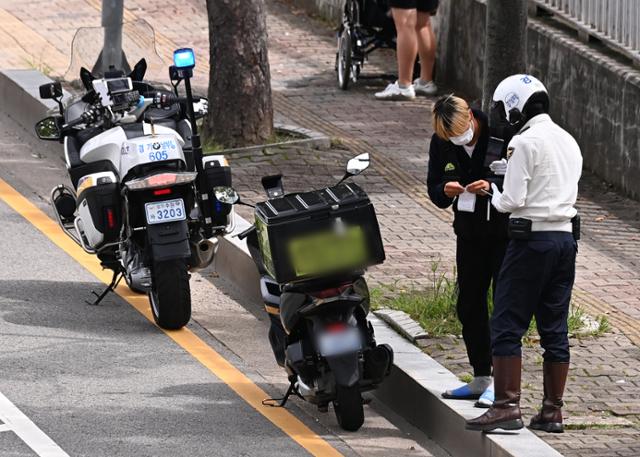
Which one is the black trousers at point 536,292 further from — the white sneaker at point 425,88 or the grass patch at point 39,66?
the grass patch at point 39,66

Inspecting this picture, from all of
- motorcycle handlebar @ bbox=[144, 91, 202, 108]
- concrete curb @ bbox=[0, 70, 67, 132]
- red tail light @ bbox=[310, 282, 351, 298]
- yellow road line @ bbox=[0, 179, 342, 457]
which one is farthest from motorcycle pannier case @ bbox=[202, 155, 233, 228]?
concrete curb @ bbox=[0, 70, 67, 132]

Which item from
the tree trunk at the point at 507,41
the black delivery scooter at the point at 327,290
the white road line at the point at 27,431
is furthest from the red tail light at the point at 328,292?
the tree trunk at the point at 507,41

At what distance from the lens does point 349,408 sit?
27.9ft

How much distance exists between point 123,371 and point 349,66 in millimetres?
7026

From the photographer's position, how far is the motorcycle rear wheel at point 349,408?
8.46 metres

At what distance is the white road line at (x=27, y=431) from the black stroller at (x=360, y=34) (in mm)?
7670

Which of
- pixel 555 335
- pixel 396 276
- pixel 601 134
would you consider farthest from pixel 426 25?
pixel 555 335

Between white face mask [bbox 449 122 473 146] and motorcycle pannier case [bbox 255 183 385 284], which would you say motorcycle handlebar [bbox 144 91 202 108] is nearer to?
motorcycle pannier case [bbox 255 183 385 284]

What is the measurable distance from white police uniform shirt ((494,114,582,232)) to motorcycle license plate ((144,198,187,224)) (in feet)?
8.94

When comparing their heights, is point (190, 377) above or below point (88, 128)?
below

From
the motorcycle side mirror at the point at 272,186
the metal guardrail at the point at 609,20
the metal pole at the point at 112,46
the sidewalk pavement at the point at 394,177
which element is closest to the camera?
the sidewalk pavement at the point at 394,177

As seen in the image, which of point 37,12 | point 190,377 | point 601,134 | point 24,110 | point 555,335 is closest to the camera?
point 555,335

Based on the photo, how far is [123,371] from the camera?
952 cm

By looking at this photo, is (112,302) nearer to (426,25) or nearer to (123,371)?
(123,371)
